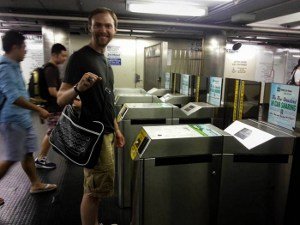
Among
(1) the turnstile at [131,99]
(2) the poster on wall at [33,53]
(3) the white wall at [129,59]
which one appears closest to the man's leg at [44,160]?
(1) the turnstile at [131,99]

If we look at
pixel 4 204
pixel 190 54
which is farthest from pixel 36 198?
pixel 190 54

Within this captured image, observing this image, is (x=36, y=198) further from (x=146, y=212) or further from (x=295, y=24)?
(x=295, y=24)

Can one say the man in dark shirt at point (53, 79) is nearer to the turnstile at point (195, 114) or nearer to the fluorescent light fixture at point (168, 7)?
the fluorescent light fixture at point (168, 7)

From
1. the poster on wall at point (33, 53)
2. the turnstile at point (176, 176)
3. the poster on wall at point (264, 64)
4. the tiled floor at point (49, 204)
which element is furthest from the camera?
the poster on wall at point (264, 64)

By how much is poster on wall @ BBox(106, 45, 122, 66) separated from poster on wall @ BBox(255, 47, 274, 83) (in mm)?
3581

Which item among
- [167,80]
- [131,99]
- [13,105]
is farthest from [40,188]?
[167,80]

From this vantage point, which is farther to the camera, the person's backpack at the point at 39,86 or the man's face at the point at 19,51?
the person's backpack at the point at 39,86

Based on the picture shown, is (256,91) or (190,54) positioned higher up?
(190,54)

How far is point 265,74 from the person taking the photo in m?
7.07

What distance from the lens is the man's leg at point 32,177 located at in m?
2.14

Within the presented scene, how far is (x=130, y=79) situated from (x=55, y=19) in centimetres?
253

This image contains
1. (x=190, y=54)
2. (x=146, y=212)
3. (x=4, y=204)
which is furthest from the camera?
(x=190, y=54)

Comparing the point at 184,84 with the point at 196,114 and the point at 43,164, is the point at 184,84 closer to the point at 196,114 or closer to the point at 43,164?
the point at 196,114

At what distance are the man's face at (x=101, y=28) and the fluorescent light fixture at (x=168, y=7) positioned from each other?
1.75 m
